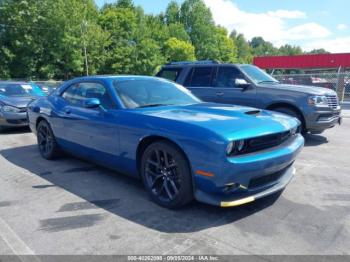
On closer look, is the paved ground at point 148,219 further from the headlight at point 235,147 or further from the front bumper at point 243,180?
the headlight at point 235,147

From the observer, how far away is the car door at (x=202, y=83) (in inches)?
321

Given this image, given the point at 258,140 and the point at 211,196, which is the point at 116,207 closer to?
the point at 211,196

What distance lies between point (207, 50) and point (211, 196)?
241ft

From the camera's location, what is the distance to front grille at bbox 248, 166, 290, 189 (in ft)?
11.2

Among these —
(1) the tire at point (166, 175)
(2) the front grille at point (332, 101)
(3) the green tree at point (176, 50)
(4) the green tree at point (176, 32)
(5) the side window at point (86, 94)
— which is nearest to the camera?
(1) the tire at point (166, 175)

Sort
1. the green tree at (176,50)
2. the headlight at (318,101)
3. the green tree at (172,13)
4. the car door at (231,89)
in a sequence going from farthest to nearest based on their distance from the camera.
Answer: the green tree at (172,13)
the green tree at (176,50)
the car door at (231,89)
the headlight at (318,101)

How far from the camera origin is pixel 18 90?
33.0 ft

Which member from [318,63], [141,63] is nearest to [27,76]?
[141,63]

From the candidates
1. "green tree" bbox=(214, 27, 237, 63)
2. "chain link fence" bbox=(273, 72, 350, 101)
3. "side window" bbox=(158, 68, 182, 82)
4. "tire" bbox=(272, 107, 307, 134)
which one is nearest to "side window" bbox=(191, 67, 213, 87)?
"side window" bbox=(158, 68, 182, 82)

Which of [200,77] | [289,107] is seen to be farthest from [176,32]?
[289,107]

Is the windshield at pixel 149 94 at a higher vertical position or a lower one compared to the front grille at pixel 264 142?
higher

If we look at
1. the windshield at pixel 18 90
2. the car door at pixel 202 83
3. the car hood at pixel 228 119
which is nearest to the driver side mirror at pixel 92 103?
the car hood at pixel 228 119

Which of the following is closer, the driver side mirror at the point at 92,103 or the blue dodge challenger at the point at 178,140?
the blue dodge challenger at the point at 178,140

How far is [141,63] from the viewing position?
2057 inches
